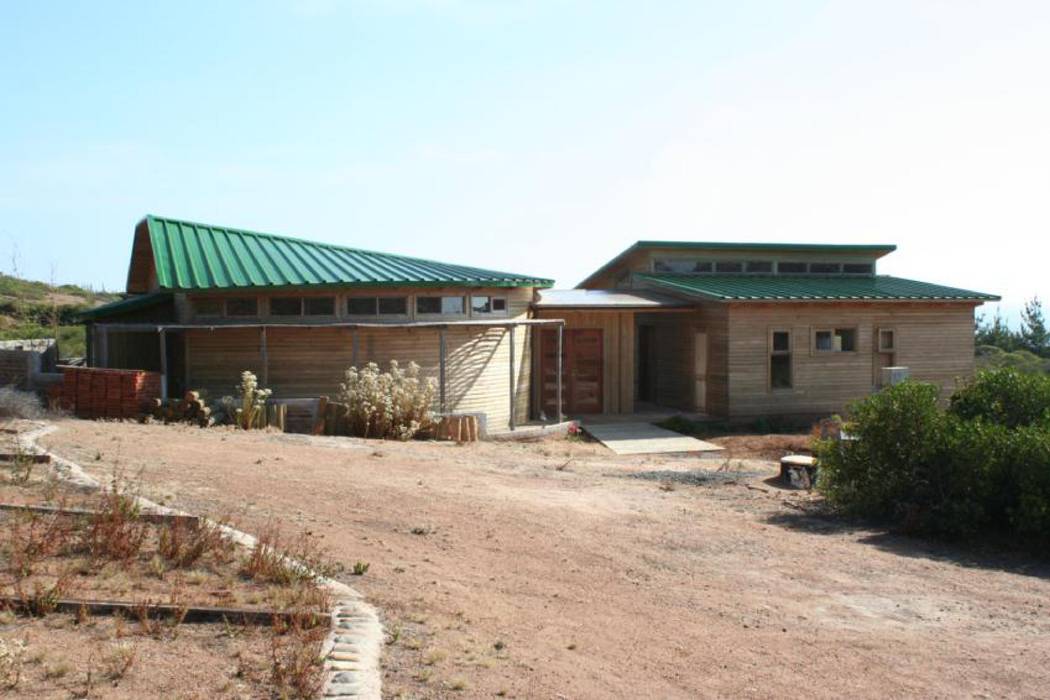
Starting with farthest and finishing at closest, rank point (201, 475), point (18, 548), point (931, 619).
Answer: point (201, 475) < point (931, 619) < point (18, 548)

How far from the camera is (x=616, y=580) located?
791cm

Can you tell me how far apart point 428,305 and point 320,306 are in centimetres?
218

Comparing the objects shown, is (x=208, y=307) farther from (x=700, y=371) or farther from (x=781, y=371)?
(x=781, y=371)

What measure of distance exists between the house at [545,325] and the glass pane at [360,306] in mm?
28

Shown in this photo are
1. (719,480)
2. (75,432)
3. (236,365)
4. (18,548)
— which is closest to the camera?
(18,548)

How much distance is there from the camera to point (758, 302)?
21.1 meters

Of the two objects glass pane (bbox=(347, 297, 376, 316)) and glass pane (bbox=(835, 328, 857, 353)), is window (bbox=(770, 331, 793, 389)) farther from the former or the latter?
glass pane (bbox=(347, 297, 376, 316))

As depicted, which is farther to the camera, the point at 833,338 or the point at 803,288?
the point at 803,288

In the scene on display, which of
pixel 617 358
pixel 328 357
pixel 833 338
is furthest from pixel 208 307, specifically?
pixel 833 338

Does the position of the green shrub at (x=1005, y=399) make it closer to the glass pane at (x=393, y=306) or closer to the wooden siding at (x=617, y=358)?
the wooden siding at (x=617, y=358)

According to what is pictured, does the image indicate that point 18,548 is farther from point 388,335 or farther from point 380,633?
point 388,335

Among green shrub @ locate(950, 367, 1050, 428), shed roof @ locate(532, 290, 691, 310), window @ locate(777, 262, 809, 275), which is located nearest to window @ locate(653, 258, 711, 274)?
shed roof @ locate(532, 290, 691, 310)

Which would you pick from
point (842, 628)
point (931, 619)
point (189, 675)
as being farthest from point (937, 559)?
point (189, 675)

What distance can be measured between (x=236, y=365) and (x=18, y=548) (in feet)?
35.8
